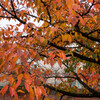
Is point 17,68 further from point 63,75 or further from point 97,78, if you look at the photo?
point 97,78

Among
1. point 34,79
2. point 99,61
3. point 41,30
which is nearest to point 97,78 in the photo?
point 99,61

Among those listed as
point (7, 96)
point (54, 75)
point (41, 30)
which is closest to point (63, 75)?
point (54, 75)

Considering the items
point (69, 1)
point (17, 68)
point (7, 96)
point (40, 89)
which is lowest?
point (7, 96)

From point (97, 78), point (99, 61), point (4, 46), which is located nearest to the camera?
point (4, 46)

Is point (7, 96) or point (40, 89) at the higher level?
point (40, 89)

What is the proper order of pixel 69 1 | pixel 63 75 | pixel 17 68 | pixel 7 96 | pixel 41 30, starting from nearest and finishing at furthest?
1. pixel 69 1
2. pixel 17 68
3. pixel 41 30
4. pixel 63 75
5. pixel 7 96

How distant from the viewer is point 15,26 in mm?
3807

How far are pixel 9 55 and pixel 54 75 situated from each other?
8.01 ft

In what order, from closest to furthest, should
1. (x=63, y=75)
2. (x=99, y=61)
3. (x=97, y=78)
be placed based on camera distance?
1. (x=99, y=61)
2. (x=63, y=75)
3. (x=97, y=78)

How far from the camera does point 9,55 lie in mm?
1217

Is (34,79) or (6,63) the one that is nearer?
(6,63)

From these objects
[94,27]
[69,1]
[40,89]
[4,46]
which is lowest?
[40,89]

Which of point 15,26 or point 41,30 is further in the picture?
point 15,26

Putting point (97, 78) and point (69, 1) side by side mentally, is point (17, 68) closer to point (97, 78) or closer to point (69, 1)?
point (69, 1)
